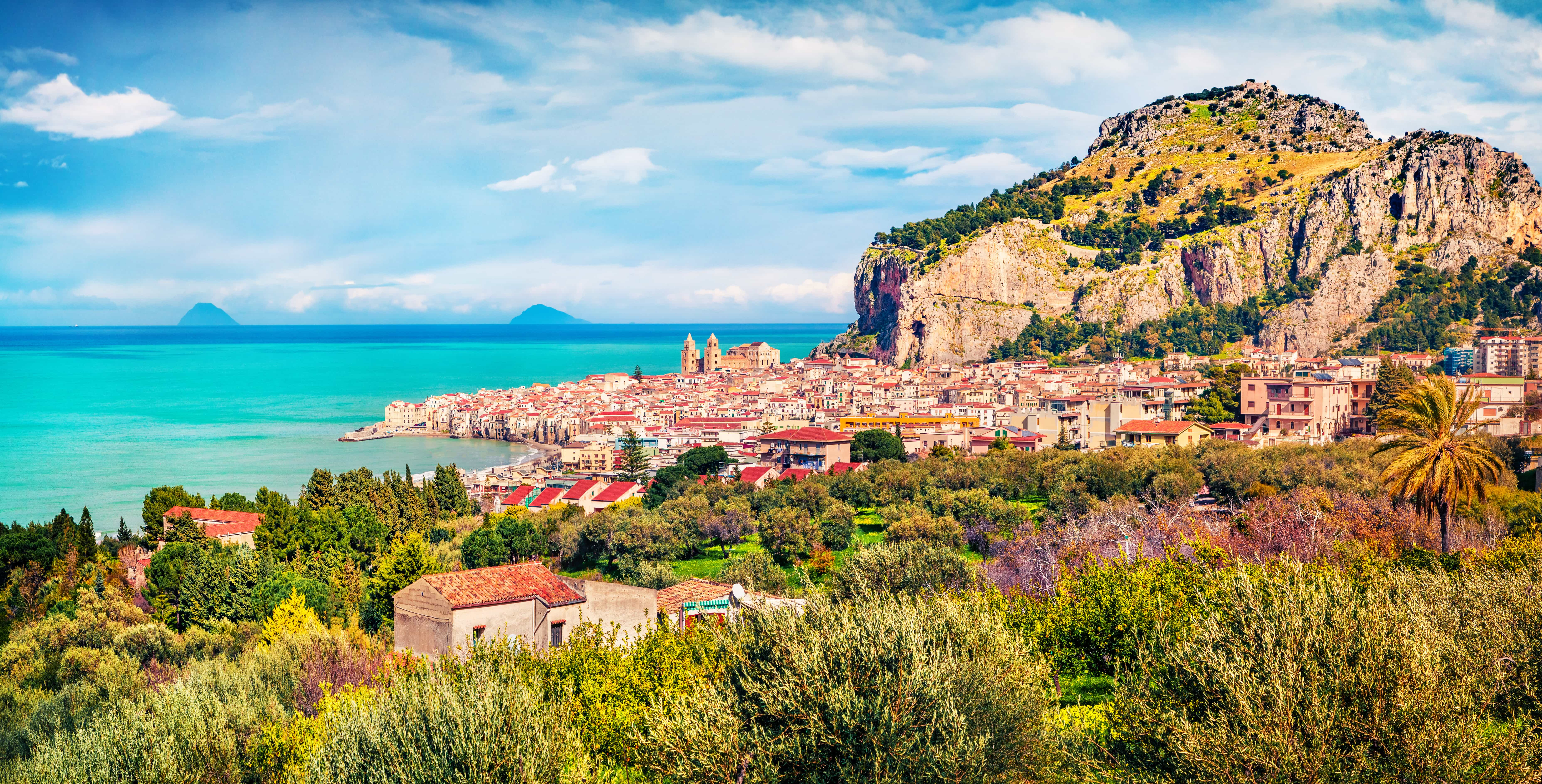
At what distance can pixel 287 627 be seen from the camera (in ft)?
58.3

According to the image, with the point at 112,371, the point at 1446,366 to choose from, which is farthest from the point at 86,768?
the point at 112,371

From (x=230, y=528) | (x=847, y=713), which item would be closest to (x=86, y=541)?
(x=230, y=528)

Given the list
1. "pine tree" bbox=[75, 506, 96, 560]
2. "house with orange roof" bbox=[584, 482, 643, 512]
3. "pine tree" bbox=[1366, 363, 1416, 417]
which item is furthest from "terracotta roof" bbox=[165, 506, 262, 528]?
"pine tree" bbox=[1366, 363, 1416, 417]

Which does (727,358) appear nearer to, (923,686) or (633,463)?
(633,463)

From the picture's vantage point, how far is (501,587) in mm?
16422

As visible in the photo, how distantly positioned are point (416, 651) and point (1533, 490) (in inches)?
1071

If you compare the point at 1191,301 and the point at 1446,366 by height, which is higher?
the point at 1191,301

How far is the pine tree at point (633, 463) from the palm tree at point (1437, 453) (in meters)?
38.7

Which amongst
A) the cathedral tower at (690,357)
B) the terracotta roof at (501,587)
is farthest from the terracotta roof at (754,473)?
the cathedral tower at (690,357)

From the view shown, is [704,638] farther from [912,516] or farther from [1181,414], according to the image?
[1181,414]

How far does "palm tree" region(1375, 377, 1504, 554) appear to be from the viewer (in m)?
15.9

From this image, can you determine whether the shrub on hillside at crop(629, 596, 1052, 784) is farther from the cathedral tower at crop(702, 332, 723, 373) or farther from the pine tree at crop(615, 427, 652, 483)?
the cathedral tower at crop(702, 332, 723, 373)

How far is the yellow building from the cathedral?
65.5 m

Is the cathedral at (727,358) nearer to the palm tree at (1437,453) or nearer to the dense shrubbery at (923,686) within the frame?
the palm tree at (1437,453)
